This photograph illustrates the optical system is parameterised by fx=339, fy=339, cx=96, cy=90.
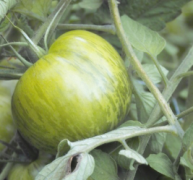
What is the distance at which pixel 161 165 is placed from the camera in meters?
0.41

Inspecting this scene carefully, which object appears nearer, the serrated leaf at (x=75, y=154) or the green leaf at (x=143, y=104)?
the serrated leaf at (x=75, y=154)

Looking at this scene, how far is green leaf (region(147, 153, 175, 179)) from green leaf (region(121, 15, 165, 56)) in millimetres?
145

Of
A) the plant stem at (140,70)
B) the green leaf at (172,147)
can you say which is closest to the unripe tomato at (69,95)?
the plant stem at (140,70)

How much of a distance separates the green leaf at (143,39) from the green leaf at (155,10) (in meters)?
0.12

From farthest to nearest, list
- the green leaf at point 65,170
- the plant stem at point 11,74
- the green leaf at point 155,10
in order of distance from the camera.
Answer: the green leaf at point 155,10
the plant stem at point 11,74
the green leaf at point 65,170

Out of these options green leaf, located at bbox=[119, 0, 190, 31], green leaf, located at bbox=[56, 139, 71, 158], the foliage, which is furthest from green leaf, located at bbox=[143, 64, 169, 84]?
green leaf, located at bbox=[56, 139, 71, 158]

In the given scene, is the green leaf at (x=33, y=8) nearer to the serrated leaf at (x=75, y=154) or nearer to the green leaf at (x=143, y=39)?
the green leaf at (x=143, y=39)

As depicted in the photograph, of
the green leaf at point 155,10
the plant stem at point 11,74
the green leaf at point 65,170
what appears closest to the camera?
the green leaf at point 65,170

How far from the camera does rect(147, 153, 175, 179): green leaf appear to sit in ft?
1.32

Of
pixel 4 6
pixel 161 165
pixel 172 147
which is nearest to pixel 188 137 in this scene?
pixel 161 165

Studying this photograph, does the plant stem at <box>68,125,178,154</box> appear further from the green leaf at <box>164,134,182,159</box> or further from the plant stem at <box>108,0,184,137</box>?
the green leaf at <box>164,134,182,159</box>

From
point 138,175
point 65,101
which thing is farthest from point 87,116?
point 138,175

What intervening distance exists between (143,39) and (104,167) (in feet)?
0.63

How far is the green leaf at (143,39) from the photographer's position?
48 centimetres
